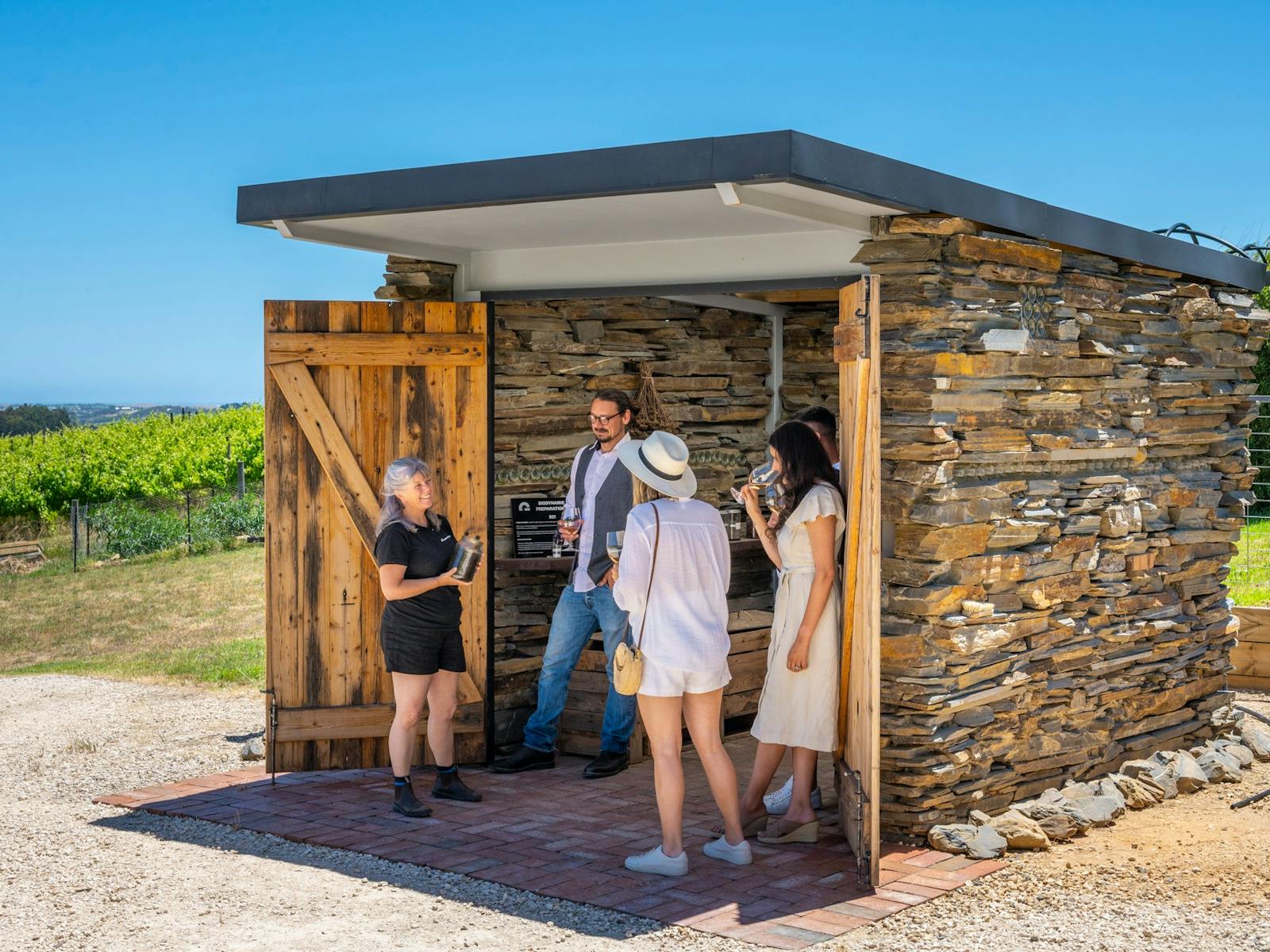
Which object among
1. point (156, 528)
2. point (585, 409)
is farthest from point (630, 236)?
point (156, 528)

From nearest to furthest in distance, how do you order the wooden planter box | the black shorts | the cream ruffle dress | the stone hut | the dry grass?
1. the cream ruffle dress
2. the stone hut
3. the black shorts
4. the wooden planter box
5. the dry grass

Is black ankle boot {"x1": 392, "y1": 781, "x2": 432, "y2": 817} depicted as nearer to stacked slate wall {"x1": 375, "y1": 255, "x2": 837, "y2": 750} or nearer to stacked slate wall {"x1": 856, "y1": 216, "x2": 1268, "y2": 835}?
stacked slate wall {"x1": 375, "y1": 255, "x2": 837, "y2": 750}

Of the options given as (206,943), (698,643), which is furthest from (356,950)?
(698,643)

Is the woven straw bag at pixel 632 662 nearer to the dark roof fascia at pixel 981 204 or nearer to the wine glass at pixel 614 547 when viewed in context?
the wine glass at pixel 614 547

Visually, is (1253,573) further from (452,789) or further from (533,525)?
(452,789)

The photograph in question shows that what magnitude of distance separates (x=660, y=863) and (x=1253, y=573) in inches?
356

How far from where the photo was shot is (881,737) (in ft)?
20.2

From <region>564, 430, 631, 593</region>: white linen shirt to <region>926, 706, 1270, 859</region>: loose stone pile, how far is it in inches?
87.6

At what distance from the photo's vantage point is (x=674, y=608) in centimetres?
532

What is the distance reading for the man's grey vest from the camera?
7125 millimetres

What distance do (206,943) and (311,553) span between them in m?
2.73

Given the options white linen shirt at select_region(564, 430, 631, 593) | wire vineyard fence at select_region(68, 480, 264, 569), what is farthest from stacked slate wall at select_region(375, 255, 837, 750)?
wire vineyard fence at select_region(68, 480, 264, 569)

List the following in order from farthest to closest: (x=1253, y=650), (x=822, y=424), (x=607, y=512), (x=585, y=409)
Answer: (x=1253, y=650)
(x=585, y=409)
(x=607, y=512)
(x=822, y=424)

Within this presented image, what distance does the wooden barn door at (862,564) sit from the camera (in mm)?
5277
